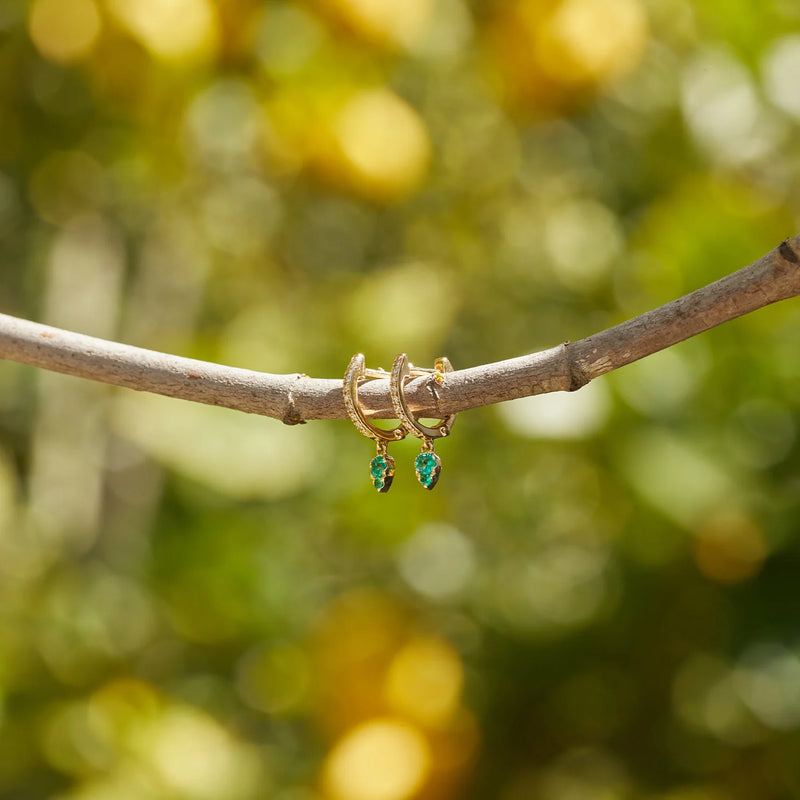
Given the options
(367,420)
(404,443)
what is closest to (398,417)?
(367,420)

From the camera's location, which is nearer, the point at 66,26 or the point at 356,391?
the point at 356,391

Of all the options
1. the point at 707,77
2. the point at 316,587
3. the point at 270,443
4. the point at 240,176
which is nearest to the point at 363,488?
the point at 270,443

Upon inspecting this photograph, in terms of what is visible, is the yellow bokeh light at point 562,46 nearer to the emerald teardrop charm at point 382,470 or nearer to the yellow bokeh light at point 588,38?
the yellow bokeh light at point 588,38

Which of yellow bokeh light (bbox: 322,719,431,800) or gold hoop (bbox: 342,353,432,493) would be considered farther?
yellow bokeh light (bbox: 322,719,431,800)

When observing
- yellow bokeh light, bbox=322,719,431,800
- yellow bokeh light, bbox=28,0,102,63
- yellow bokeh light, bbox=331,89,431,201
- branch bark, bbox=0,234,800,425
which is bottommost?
yellow bokeh light, bbox=322,719,431,800

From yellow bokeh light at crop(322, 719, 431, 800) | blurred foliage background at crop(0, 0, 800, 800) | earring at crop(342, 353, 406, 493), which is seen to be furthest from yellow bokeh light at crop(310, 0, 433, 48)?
yellow bokeh light at crop(322, 719, 431, 800)

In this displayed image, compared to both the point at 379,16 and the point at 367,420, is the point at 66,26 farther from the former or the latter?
the point at 367,420

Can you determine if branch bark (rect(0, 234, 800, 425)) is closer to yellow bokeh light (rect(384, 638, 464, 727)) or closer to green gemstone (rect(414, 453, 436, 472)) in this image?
green gemstone (rect(414, 453, 436, 472))
